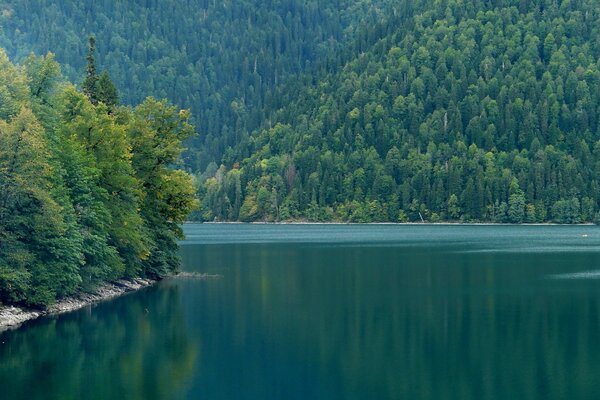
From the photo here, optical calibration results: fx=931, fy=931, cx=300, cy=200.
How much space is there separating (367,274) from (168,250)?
72.1 ft

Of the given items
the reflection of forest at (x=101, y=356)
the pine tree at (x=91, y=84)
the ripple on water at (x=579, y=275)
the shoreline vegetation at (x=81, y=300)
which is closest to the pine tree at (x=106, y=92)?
the pine tree at (x=91, y=84)

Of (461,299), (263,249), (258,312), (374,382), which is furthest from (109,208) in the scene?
(263,249)

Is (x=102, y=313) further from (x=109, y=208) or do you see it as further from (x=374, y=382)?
(x=374, y=382)

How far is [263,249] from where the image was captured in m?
153

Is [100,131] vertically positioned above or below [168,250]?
above

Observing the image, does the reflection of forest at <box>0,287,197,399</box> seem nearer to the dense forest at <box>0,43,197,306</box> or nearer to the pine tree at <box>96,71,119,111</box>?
the dense forest at <box>0,43,197,306</box>

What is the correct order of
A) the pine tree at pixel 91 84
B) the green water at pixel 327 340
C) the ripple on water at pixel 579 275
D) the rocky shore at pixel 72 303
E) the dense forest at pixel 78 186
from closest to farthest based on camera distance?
the green water at pixel 327 340 → the dense forest at pixel 78 186 → the rocky shore at pixel 72 303 → the pine tree at pixel 91 84 → the ripple on water at pixel 579 275

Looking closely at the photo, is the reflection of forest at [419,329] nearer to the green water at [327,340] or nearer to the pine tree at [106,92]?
the green water at [327,340]

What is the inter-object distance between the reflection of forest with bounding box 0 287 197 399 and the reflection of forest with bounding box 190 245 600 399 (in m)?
4.67

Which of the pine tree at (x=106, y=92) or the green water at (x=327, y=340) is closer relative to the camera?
the green water at (x=327, y=340)

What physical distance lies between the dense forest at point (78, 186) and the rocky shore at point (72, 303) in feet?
3.09

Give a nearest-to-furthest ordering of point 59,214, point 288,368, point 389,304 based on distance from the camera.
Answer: point 288,368 < point 59,214 < point 389,304

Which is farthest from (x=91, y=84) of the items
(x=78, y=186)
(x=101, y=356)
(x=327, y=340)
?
(x=327, y=340)

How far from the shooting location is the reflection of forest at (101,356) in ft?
154
